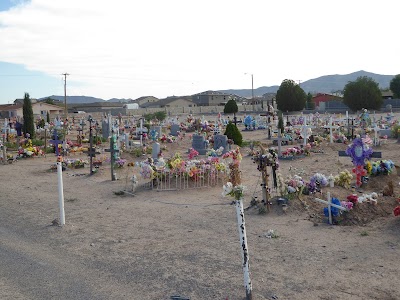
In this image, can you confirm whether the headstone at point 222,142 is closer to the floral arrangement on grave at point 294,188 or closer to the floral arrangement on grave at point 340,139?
the floral arrangement on grave at point 340,139

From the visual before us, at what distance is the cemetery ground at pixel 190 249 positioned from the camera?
548cm

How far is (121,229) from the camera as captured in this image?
8.35m

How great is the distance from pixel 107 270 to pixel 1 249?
2.22 meters

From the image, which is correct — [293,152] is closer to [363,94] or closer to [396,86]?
[363,94]

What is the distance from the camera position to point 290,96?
5875 centimetres

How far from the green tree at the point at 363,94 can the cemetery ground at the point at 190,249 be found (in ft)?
140

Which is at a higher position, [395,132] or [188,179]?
[395,132]

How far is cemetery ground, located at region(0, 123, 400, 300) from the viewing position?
5480 mm

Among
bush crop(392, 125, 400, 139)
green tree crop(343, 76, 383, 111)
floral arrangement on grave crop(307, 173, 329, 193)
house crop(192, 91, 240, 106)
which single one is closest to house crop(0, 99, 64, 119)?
house crop(192, 91, 240, 106)

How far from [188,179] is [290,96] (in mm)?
48267

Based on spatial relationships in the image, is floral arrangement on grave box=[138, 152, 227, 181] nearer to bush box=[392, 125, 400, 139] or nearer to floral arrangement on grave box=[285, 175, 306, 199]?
floral arrangement on grave box=[285, 175, 306, 199]

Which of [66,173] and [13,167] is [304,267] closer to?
[66,173]

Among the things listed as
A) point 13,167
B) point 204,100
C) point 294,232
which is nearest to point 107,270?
point 294,232

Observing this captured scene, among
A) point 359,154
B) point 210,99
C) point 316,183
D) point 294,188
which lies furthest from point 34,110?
point 294,188
